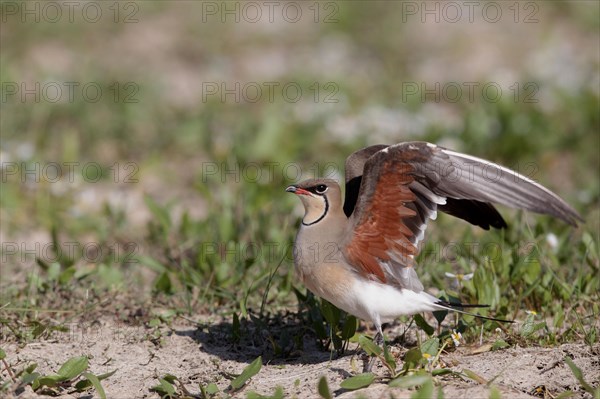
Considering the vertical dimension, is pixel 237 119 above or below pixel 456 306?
above

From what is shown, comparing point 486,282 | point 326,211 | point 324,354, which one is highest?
point 326,211

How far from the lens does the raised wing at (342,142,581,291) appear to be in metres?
4.30

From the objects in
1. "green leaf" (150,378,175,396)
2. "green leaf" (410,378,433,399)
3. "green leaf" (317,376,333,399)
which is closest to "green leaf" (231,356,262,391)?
"green leaf" (150,378,175,396)

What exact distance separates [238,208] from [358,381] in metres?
2.96

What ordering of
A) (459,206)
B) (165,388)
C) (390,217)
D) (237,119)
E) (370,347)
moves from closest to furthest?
(165,388), (370,347), (390,217), (459,206), (237,119)

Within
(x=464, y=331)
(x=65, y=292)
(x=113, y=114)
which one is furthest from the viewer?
(x=113, y=114)

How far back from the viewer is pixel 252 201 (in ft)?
22.0

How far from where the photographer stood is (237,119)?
8891 millimetres

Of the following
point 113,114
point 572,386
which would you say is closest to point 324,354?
point 572,386

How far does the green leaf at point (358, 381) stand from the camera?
4.02 meters

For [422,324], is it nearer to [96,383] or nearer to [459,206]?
[459,206]

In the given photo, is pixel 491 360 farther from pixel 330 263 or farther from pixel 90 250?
pixel 90 250

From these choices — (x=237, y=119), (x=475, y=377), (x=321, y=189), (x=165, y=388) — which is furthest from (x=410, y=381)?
(x=237, y=119)

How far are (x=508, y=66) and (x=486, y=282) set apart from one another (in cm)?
576
